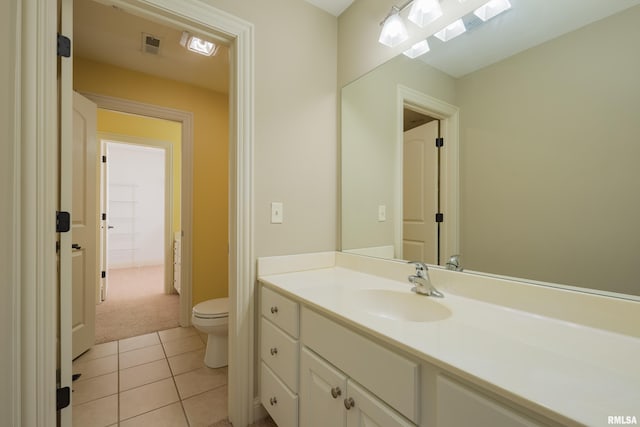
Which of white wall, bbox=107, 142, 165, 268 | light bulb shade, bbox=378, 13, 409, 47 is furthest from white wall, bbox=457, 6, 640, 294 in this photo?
white wall, bbox=107, 142, 165, 268

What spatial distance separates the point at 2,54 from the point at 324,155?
1425mm

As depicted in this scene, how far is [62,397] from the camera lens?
112 centimetres

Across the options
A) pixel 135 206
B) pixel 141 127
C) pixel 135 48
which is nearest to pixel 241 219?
pixel 135 48

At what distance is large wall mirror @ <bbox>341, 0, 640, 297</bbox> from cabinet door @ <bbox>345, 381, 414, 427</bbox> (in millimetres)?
666

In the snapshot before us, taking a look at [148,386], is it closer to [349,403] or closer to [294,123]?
[349,403]

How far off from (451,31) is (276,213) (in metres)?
1.24

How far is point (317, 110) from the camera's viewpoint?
1700mm

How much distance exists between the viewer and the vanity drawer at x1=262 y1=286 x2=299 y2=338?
1132mm

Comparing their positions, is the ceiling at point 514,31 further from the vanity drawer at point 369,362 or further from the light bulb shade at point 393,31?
the vanity drawer at point 369,362

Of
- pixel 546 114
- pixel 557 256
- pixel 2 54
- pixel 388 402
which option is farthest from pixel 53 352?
pixel 546 114

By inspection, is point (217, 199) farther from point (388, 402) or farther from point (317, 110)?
point (388, 402)

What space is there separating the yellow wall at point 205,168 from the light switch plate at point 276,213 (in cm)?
157

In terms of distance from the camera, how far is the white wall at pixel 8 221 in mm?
950

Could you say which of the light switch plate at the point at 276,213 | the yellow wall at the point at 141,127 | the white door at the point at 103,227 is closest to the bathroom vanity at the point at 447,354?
the light switch plate at the point at 276,213
